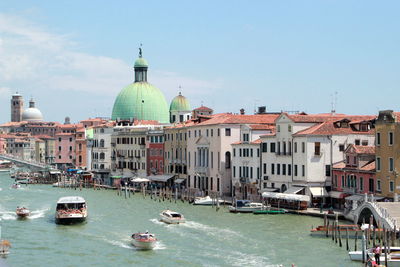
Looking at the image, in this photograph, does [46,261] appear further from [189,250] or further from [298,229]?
[298,229]

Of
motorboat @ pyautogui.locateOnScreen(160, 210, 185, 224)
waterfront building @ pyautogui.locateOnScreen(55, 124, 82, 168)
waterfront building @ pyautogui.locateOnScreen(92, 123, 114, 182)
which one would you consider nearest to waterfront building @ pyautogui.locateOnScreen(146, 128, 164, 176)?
waterfront building @ pyautogui.locateOnScreen(92, 123, 114, 182)

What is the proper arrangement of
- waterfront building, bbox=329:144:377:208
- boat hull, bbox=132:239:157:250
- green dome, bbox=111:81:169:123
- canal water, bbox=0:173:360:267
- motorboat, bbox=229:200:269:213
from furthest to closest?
green dome, bbox=111:81:169:123, motorboat, bbox=229:200:269:213, waterfront building, bbox=329:144:377:208, boat hull, bbox=132:239:157:250, canal water, bbox=0:173:360:267

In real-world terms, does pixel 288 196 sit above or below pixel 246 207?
above

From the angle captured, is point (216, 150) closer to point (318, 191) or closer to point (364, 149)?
point (318, 191)

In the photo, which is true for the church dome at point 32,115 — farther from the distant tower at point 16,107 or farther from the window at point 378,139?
the window at point 378,139

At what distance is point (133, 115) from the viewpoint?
3374 inches

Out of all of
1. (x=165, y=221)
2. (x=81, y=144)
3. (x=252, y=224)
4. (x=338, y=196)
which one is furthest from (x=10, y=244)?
(x=81, y=144)

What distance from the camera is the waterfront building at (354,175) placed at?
39469 millimetres

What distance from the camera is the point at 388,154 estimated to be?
124 feet

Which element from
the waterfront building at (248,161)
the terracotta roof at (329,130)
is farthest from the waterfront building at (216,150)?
the terracotta roof at (329,130)

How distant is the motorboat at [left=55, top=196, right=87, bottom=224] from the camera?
130 ft

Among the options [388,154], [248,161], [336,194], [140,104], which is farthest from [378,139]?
[140,104]

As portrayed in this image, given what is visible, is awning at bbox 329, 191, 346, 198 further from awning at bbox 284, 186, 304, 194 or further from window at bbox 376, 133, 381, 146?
window at bbox 376, 133, 381, 146

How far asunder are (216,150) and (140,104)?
33.0 meters
